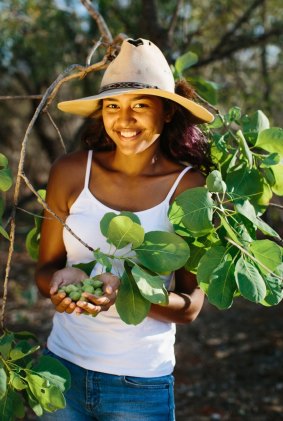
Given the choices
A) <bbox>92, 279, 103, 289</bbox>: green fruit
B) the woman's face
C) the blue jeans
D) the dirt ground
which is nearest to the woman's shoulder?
the woman's face

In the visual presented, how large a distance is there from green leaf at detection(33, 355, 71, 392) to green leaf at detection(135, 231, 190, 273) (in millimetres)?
305

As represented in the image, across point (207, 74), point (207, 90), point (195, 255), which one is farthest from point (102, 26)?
point (207, 74)

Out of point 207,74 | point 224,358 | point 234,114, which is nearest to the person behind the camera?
point 234,114

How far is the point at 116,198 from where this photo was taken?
1681 millimetres

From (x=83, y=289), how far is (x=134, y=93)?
0.48 metres

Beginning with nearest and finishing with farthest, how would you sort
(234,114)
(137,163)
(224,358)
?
(137,163), (234,114), (224,358)

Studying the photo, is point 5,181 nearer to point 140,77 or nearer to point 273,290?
point 140,77

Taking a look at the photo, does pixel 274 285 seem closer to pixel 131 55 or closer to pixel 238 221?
pixel 238 221

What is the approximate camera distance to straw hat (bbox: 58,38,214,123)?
162 cm

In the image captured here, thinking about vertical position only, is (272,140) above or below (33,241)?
above

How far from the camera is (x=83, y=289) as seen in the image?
1.42 m

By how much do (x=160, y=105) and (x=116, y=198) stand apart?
0.81 feet

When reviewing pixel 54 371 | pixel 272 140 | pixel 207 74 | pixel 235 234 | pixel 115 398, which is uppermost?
pixel 272 140

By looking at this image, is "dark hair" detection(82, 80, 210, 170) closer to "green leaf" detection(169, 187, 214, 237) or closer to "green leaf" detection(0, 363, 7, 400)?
"green leaf" detection(169, 187, 214, 237)
